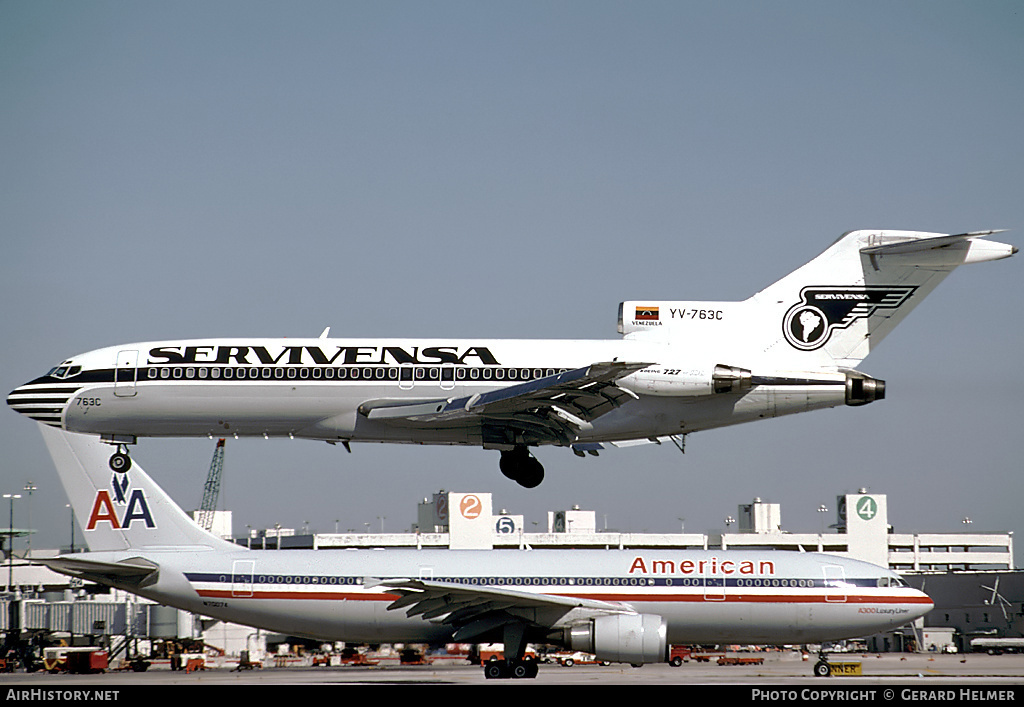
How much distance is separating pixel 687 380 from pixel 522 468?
20.9ft

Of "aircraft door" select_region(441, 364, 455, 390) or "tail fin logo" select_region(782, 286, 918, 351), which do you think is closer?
"aircraft door" select_region(441, 364, 455, 390)

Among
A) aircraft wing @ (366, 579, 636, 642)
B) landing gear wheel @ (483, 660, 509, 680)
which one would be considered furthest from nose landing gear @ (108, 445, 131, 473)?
landing gear wheel @ (483, 660, 509, 680)

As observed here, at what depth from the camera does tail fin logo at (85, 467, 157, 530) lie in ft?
146

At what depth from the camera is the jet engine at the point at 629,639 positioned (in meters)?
38.2

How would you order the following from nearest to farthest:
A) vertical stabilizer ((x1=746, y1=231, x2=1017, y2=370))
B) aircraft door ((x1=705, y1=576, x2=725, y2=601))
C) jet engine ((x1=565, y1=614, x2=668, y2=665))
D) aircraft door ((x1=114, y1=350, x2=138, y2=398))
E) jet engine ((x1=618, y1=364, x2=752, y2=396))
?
jet engine ((x1=618, y1=364, x2=752, y2=396)) → aircraft door ((x1=114, y1=350, x2=138, y2=398)) → vertical stabilizer ((x1=746, y1=231, x2=1017, y2=370)) → jet engine ((x1=565, y1=614, x2=668, y2=665)) → aircraft door ((x1=705, y1=576, x2=725, y2=601))

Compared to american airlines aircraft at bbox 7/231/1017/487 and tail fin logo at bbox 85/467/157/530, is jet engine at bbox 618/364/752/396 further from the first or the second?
tail fin logo at bbox 85/467/157/530

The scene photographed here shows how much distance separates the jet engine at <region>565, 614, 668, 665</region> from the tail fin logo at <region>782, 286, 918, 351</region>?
9.94 m

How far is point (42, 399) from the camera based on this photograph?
3653cm

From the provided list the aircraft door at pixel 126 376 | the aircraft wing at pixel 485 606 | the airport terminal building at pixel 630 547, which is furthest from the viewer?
the airport terminal building at pixel 630 547

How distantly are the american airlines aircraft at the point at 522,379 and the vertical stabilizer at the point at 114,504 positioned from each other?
7776mm

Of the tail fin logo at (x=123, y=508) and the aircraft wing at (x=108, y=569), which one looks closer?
the aircraft wing at (x=108, y=569)

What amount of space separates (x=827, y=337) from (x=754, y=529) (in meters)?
75.2

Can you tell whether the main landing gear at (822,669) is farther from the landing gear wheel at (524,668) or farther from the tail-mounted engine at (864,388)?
the tail-mounted engine at (864,388)

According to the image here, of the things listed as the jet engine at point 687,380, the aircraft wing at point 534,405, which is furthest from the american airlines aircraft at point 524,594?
the jet engine at point 687,380
